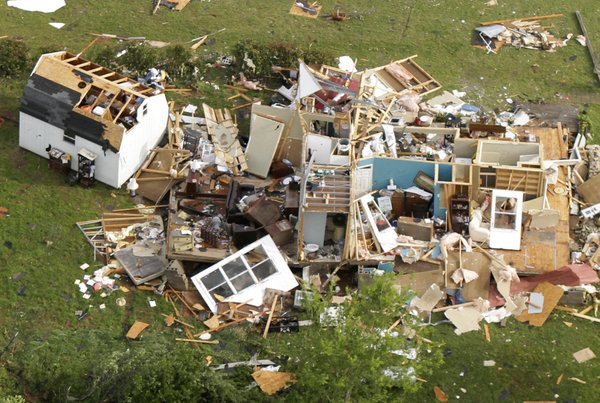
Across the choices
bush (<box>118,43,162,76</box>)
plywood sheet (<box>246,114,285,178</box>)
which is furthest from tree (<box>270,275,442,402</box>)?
bush (<box>118,43,162,76</box>)

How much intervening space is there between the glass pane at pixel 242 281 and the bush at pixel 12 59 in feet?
34.9

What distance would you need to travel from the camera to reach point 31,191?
25328 mm

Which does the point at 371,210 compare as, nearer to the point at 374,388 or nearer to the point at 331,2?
the point at 374,388

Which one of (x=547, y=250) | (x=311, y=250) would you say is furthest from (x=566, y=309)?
(x=311, y=250)

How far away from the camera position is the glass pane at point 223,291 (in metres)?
22.8

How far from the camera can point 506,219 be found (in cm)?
2384

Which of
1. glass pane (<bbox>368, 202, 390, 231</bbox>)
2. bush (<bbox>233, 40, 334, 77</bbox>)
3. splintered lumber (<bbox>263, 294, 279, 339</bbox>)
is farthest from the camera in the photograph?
bush (<bbox>233, 40, 334, 77</bbox>)

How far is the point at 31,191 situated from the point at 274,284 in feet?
23.9

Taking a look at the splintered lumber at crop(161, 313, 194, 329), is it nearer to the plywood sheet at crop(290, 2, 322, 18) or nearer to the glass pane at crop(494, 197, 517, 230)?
the glass pane at crop(494, 197, 517, 230)

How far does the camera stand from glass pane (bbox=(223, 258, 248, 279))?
23.0 m

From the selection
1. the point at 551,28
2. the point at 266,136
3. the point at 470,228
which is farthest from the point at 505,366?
the point at 551,28

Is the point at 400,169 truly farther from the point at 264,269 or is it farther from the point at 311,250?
the point at 264,269

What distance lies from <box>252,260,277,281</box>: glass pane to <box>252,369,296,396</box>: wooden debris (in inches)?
107

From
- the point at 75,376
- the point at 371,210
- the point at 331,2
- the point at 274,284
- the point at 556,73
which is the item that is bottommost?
the point at 75,376
